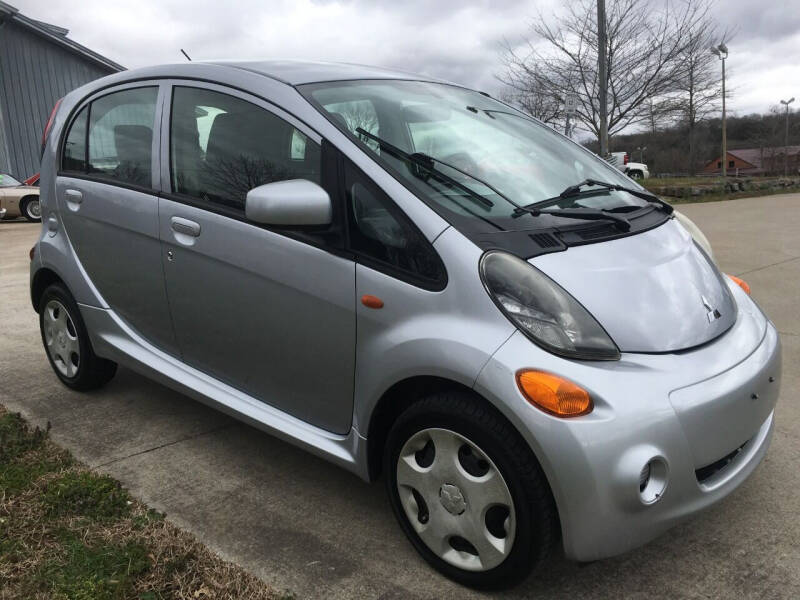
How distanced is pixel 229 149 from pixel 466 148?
914 mm

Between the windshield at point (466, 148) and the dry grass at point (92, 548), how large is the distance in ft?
4.49

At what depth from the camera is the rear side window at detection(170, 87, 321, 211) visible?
→ 2.57 metres

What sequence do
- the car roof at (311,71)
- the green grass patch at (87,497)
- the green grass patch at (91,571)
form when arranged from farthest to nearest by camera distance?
the car roof at (311,71) → the green grass patch at (87,497) → the green grass patch at (91,571)

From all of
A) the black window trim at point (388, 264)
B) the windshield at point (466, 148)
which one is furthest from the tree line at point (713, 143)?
the black window trim at point (388, 264)

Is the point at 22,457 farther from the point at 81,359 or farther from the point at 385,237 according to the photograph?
the point at 385,237

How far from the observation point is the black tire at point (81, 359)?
11.8 ft

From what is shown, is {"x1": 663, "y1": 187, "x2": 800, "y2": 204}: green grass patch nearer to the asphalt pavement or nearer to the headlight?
the asphalt pavement

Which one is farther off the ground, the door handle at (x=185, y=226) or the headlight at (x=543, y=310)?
the door handle at (x=185, y=226)

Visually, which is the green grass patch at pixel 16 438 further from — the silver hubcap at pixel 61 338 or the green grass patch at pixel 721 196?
the green grass patch at pixel 721 196

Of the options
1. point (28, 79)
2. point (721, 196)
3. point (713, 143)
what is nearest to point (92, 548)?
point (721, 196)

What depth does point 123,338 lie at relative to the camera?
3336mm

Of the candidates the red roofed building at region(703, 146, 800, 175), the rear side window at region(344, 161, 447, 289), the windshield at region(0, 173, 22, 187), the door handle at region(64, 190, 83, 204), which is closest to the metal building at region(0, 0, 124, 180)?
the windshield at region(0, 173, 22, 187)

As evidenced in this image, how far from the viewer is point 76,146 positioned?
3572mm

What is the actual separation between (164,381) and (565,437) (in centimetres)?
195
